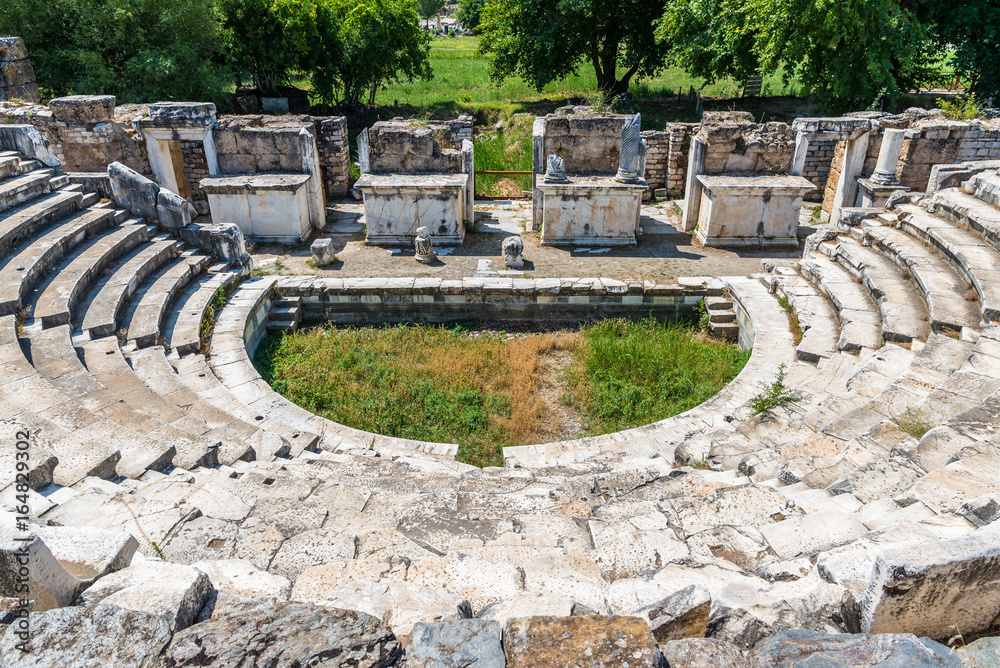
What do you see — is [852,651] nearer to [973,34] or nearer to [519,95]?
[973,34]

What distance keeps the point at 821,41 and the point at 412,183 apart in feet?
36.9

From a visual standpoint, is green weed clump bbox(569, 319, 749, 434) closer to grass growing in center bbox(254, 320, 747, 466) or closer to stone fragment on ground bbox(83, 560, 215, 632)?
grass growing in center bbox(254, 320, 747, 466)

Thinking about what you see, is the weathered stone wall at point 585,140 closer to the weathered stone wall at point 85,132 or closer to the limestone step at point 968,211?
the limestone step at point 968,211

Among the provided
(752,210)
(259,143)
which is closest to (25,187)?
(259,143)

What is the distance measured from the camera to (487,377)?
8.27 m

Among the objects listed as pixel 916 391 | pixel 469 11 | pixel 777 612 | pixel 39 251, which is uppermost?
pixel 469 11

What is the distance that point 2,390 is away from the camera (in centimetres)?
527

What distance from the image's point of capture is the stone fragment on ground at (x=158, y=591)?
2.39m

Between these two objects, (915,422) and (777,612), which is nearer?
(777,612)

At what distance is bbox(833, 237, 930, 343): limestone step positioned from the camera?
7.10 meters

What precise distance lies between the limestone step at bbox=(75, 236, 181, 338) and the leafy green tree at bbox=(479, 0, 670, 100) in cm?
1457

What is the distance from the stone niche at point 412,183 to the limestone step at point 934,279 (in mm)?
7202

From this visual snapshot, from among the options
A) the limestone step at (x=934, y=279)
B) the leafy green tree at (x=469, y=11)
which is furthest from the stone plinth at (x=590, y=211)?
the leafy green tree at (x=469, y=11)

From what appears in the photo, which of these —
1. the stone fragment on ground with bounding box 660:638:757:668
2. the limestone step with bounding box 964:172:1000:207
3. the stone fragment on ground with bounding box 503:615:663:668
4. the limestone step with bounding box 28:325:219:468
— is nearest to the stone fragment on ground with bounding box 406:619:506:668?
the stone fragment on ground with bounding box 503:615:663:668
